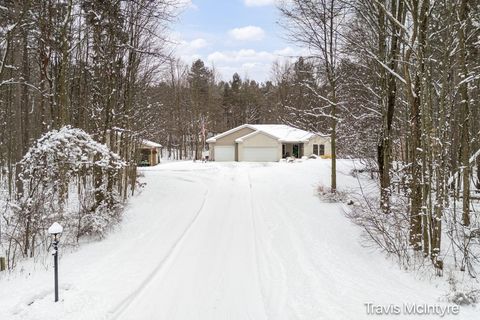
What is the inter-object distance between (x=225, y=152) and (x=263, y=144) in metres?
4.64

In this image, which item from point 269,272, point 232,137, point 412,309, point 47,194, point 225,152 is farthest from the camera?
point 225,152

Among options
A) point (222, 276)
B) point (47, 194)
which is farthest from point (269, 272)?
point (47, 194)

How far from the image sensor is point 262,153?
4006 cm

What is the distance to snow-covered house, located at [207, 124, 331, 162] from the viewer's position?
4000 centimetres

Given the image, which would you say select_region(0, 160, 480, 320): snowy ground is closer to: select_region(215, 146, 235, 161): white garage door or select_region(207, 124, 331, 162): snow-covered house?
select_region(207, 124, 331, 162): snow-covered house

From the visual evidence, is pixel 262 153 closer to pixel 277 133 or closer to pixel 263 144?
pixel 263 144

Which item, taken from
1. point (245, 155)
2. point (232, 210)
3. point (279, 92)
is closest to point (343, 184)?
point (232, 210)

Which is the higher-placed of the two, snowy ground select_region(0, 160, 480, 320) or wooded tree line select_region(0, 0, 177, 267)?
wooded tree line select_region(0, 0, 177, 267)

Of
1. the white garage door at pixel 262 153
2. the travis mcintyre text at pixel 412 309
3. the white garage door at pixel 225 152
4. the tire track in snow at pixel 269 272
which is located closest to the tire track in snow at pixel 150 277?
the tire track in snow at pixel 269 272

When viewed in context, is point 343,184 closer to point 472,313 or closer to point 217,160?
point 472,313

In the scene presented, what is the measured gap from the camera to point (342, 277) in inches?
246

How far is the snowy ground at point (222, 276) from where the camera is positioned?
16.6 ft

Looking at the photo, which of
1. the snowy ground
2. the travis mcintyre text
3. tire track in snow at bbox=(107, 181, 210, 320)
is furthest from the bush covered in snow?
the travis mcintyre text

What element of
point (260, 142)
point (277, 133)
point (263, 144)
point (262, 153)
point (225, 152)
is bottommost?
point (262, 153)
